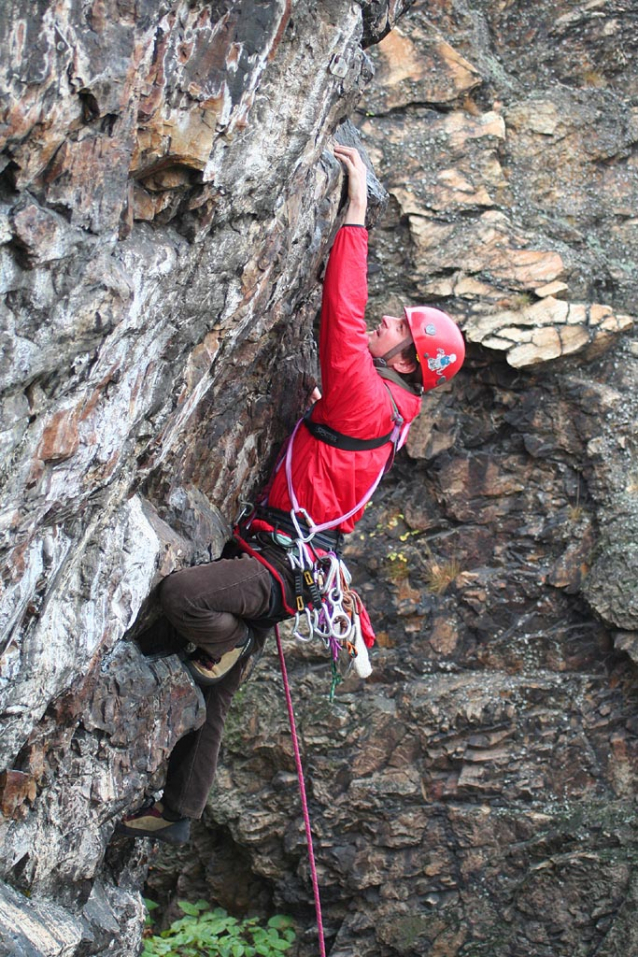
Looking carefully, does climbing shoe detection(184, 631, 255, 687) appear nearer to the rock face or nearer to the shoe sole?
the shoe sole

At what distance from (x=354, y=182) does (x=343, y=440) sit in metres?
1.26

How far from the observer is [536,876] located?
793cm

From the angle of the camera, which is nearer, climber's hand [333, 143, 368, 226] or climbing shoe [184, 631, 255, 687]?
climber's hand [333, 143, 368, 226]

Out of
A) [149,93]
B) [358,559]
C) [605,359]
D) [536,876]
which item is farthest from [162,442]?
[536,876]

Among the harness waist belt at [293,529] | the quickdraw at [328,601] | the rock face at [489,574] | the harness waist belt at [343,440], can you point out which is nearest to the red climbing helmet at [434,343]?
the harness waist belt at [343,440]

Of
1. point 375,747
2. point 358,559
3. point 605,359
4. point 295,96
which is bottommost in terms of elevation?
point 375,747

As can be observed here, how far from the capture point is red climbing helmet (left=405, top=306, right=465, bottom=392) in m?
4.88

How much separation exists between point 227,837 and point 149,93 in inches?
276

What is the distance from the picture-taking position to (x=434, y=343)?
4.86m

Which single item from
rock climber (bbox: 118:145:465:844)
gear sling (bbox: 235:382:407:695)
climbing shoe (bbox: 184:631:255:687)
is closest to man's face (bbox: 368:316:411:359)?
rock climber (bbox: 118:145:465:844)

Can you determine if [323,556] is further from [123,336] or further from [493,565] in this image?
[493,565]

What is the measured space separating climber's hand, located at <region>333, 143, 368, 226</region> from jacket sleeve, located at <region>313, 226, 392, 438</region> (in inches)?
4.8

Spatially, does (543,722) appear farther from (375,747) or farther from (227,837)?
(227,837)

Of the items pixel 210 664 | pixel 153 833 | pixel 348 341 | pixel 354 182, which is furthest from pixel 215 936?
→ pixel 354 182
